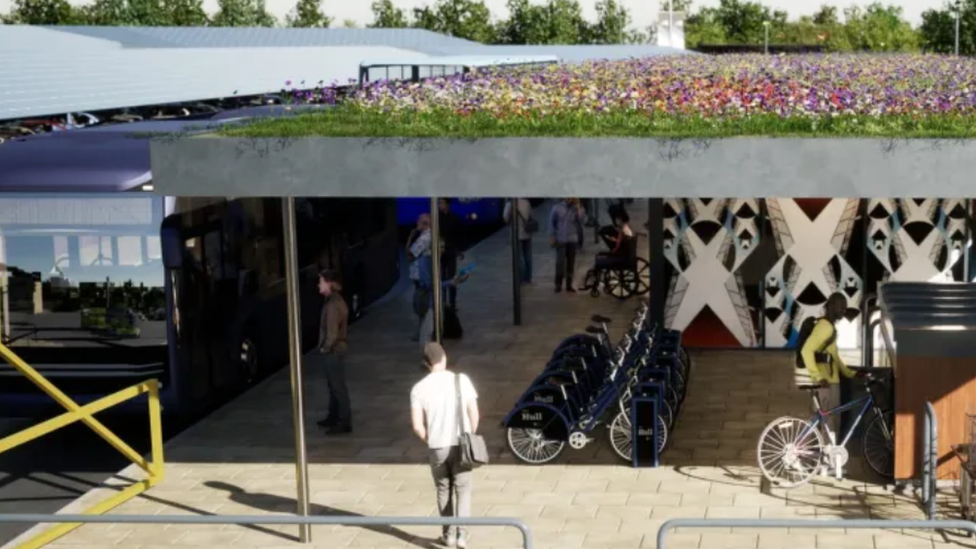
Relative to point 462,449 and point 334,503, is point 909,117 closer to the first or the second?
point 462,449

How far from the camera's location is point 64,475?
14625 mm

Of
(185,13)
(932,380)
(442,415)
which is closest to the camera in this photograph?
(442,415)

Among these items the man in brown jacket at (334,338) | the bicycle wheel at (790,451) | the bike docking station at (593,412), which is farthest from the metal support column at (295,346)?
the bicycle wheel at (790,451)

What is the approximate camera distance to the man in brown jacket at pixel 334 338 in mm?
14773

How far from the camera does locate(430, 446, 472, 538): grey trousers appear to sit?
10984 mm

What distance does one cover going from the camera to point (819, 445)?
1267cm

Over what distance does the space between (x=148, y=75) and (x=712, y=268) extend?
17240 mm

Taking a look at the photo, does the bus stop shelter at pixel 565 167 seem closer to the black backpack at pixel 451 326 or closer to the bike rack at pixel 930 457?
the bike rack at pixel 930 457

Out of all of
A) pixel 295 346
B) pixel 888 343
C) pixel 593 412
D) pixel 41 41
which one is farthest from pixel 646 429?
pixel 41 41

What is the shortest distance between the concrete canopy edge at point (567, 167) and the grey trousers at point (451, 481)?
1778 mm

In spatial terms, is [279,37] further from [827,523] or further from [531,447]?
[827,523]

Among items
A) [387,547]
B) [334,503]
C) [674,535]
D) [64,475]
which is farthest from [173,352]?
[674,535]

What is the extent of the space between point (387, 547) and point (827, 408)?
415 centimetres

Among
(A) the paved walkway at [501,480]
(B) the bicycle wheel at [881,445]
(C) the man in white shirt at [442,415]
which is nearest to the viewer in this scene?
(C) the man in white shirt at [442,415]
